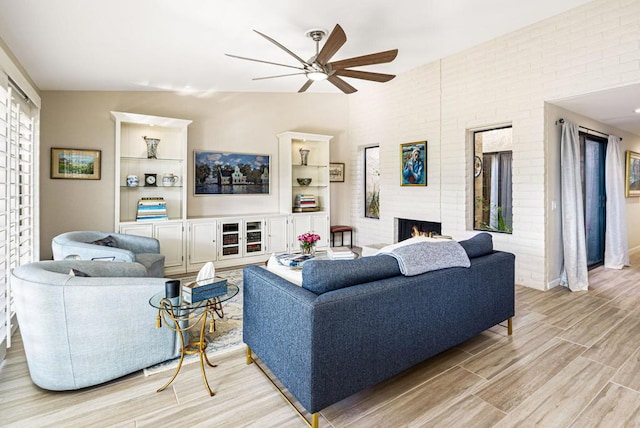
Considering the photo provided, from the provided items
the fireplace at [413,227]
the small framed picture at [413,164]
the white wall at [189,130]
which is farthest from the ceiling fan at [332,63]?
the fireplace at [413,227]

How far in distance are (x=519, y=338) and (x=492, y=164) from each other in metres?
2.68

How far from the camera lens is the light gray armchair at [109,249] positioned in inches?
123

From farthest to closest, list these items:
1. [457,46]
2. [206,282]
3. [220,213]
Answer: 1. [220,213]
2. [457,46]
3. [206,282]

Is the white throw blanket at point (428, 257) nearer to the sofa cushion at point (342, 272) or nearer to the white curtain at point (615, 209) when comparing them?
the sofa cushion at point (342, 272)

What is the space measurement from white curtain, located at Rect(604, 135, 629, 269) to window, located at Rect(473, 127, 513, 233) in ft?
6.40

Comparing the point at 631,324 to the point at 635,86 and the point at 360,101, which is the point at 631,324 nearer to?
the point at 635,86

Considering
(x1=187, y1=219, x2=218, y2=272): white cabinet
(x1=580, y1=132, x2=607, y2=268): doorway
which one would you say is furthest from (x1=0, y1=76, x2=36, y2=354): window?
(x1=580, y1=132, x2=607, y2=268): doorway

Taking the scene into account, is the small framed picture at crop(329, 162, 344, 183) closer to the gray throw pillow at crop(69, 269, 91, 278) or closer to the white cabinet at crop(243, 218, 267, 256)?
the white cabinet at crop(243, 218, 267, 256)

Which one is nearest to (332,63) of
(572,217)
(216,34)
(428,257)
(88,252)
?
(216,34)

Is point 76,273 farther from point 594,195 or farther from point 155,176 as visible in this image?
point 594,195

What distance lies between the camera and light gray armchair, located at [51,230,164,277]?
313 cm

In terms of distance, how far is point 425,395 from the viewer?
2.05 m

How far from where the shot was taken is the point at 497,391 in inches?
81.7

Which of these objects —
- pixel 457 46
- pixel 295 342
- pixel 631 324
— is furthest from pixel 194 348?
pixel 457 46
